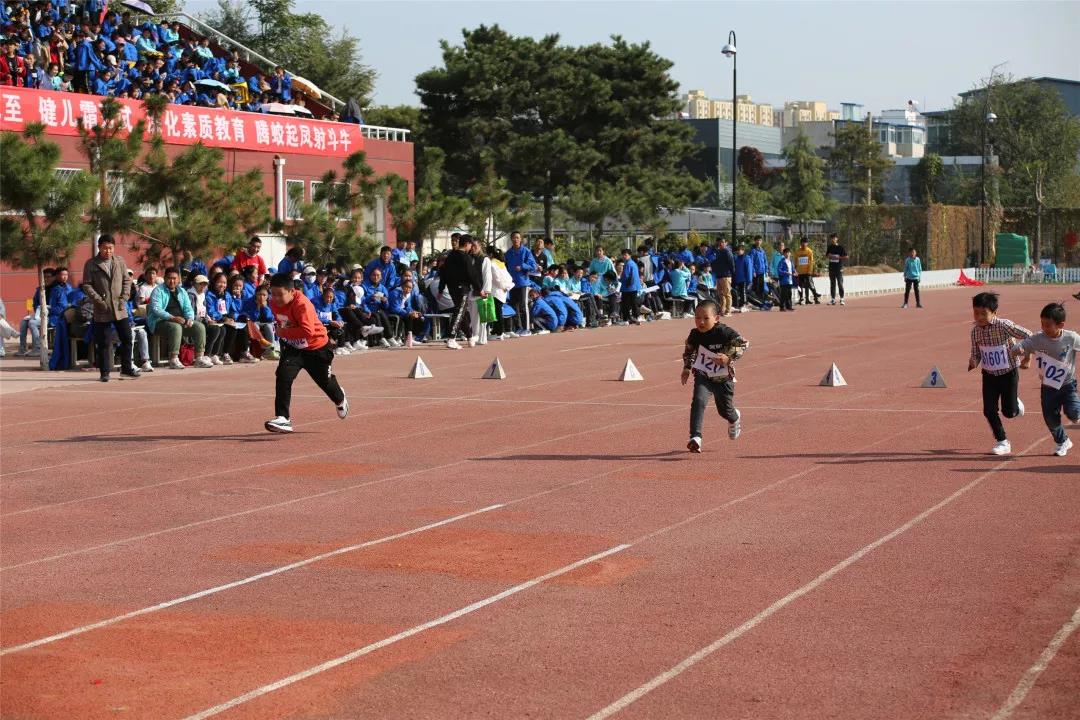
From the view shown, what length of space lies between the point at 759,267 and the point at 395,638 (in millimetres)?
34690

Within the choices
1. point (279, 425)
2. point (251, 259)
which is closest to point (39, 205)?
point (251, 259)

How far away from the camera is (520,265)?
31234 millimetres

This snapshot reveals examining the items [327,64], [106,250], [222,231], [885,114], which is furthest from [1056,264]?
[885,114]

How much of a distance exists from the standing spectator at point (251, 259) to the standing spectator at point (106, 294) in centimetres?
527

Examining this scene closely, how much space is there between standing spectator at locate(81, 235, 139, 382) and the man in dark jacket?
739cm

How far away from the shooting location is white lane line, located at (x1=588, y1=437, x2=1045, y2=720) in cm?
634

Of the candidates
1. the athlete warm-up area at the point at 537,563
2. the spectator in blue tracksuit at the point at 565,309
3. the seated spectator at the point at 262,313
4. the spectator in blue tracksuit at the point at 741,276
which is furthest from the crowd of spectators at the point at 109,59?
the athlete warm-up area at the point at 537,563

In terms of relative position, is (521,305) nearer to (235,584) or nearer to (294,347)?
(294,347)

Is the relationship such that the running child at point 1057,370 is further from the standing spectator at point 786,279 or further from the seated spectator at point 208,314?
the standing spectator at point 786,279

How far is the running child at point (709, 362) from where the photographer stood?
13688 mm

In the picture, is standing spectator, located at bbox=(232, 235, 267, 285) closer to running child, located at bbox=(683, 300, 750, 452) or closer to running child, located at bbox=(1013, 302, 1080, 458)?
running child, located at bbox=(683, 300, 750, 452)

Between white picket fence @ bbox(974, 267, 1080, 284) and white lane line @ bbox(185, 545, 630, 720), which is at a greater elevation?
white picket fence @ bbox(974, 267, 1080, 284)

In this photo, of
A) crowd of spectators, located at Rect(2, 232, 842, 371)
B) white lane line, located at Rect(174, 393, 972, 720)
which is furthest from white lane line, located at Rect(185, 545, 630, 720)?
crowd of spectators, located at Rect(2, 232, 842, 371)

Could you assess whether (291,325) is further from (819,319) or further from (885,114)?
(885,114)
